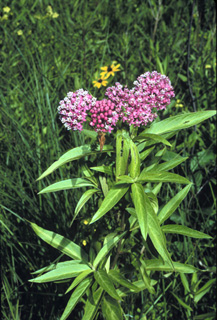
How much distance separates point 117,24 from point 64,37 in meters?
0.53

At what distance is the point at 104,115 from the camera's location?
97 cm

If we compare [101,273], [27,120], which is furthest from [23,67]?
[101,273]

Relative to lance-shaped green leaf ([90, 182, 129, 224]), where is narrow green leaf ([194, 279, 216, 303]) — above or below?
below

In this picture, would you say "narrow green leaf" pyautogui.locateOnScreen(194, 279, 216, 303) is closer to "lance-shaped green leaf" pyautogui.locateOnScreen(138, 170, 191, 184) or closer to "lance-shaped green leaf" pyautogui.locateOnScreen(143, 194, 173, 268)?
"lance-shaped green leaf" pyautogui.locateOnScreen(143, 194, 173, 268)

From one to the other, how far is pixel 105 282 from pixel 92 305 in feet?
0.27

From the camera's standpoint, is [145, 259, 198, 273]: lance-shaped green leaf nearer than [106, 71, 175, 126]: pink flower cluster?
No

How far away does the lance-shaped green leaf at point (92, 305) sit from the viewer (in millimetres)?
1034

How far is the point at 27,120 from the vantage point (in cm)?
193

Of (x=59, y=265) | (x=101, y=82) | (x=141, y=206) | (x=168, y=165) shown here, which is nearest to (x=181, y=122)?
(x=168, y=165)

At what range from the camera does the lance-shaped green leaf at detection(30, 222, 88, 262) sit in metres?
1.11

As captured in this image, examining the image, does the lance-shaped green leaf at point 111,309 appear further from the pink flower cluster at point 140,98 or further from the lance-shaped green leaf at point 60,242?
the pink flower cluster at point 140,98

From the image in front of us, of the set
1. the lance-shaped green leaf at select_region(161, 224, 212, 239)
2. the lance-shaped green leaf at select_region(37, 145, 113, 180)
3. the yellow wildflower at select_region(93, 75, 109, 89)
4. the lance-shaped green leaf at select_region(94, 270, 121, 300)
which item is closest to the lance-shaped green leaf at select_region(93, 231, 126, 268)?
the lance-shaped green leaf at select_region(94, 270, 121, 300)

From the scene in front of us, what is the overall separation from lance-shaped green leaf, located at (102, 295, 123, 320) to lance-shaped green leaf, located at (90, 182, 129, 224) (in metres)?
0.31

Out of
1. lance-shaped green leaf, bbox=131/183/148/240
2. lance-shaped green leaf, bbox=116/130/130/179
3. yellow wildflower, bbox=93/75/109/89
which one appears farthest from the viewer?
yellow wildflower, bbox=93/75/109/89
